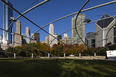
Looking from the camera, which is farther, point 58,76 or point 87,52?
point 87,52

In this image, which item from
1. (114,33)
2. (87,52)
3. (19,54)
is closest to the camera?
(19,54)

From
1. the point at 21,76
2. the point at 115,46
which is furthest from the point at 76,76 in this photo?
the point at 115,46

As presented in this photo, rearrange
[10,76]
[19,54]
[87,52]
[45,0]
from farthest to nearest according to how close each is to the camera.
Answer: [87,52] → [19,54] → [45,0] → [10,76]

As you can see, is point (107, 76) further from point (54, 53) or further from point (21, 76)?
point (54, 53)

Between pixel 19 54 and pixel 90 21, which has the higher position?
pixel 90 21

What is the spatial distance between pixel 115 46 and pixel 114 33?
60.5 m

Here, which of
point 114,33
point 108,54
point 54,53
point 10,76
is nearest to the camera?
point 10,76

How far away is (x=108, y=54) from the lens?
2780cm

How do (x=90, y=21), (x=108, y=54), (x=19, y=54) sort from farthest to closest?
(x=19, y=54)
(x=108, y=54)
(x=90, y=21)

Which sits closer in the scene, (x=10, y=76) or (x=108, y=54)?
(x=10, y=76)

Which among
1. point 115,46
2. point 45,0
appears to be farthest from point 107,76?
point 115,46

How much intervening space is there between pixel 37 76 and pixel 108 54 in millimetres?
29628

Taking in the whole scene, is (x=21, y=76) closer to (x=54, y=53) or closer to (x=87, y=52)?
(x=54, y=53)

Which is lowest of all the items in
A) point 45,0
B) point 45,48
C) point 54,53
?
point 54,53
